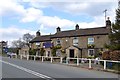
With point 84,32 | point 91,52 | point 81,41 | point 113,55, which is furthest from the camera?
point 84,32

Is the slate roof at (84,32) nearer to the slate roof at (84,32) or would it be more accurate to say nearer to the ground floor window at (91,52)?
the slate roof at (84,32)

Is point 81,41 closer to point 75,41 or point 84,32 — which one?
point 75,41

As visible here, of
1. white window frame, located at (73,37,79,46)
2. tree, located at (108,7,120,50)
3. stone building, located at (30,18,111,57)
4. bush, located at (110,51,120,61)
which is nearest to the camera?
bush, located at (110,51,120,61)

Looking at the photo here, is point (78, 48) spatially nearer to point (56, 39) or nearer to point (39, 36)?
point (56, 39)

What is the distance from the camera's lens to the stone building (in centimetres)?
5038

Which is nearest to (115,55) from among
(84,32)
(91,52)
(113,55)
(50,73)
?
(113,55)

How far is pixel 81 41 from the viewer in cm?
5409

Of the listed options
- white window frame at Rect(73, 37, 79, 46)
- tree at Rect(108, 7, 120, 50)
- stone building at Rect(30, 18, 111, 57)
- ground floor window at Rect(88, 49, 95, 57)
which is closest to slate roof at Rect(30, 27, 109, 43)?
stone building at Rect(30, 18, 111, 57)

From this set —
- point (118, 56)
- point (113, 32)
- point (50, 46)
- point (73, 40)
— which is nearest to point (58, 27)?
point (50, 46)

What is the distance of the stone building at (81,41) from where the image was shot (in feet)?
165

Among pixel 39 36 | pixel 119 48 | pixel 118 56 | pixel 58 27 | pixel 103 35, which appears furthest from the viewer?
pixel 39 36

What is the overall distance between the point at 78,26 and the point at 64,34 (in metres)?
3.29

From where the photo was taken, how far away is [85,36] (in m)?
53.3

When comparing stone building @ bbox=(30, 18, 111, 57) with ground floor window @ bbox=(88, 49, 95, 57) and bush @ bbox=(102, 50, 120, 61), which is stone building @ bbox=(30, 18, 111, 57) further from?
bush @ bbox=(102, 50, 120, 61)
